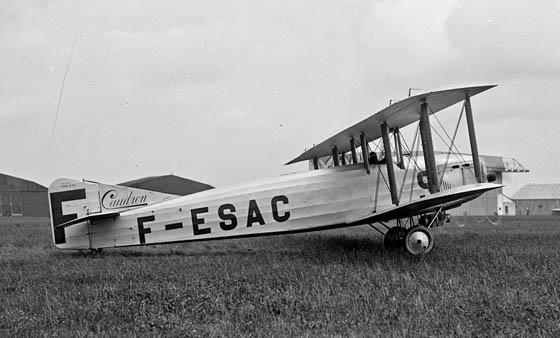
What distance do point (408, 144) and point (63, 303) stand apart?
733 cm

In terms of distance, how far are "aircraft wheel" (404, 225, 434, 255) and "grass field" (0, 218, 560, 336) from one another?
0.21 m

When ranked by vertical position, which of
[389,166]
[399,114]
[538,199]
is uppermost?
[399,114]

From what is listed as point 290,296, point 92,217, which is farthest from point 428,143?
point 92,217

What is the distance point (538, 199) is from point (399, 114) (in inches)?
2618

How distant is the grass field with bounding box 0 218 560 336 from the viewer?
488 centimetres

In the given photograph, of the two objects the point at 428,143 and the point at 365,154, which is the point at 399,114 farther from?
the point at 365,154

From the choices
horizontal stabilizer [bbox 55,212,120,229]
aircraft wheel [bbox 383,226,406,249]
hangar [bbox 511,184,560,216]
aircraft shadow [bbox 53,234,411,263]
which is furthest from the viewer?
hangar [bbox 511,184,560,216]

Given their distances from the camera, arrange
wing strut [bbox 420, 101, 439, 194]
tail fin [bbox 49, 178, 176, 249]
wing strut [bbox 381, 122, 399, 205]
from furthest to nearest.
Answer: tail fin [bbox 49, 178, 176, 249], wing strut [bbox 381, 122, 399, 205], wing strut [bbox 420, 101, 439, 194]

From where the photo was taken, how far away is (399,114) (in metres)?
9.70

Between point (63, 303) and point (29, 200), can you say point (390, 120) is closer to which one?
point (63, 303)

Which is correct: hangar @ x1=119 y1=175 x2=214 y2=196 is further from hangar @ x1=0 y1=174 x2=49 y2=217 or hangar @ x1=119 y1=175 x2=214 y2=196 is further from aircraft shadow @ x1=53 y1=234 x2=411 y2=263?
aircraft shadow @ x1=53 y1=234 x2=411 y2=263

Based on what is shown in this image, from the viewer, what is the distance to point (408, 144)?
1088cm

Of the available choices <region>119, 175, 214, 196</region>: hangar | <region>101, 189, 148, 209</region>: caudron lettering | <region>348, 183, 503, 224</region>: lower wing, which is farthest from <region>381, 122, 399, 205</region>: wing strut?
<region>119, 175, 214, 196</region>: hangar

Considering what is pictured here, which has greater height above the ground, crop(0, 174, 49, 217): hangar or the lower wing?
crop(0, 174, 49, 217): hangar
